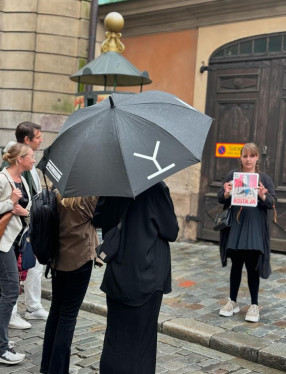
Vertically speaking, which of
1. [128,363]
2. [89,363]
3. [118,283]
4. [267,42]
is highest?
[267,42]

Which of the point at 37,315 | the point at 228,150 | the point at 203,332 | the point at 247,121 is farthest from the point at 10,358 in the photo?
the point at 247,121

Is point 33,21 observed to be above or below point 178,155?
above

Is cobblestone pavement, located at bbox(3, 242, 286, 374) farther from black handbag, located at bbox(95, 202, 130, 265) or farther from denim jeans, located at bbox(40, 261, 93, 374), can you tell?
black handbag, located at bbox(95, 202, 130, 265)

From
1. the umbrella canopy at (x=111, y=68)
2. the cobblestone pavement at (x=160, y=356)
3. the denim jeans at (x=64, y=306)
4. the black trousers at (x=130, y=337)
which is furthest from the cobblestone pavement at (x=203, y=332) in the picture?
the umbrella canopy at (x=111, y=68)

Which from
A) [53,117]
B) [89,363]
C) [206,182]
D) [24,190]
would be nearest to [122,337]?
[89,363]

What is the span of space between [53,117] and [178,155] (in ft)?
25.8

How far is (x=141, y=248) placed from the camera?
3.18 meters

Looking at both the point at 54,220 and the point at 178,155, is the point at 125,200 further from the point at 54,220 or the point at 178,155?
the point at 54,220

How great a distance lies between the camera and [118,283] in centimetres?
321

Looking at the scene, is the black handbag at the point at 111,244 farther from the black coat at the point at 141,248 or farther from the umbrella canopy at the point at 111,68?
the umbrella canopy at the point at 111,68

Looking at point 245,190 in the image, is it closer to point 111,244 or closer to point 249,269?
point 249,269

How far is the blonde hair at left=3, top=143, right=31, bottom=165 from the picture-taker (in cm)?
457

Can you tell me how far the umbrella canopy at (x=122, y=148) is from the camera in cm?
299

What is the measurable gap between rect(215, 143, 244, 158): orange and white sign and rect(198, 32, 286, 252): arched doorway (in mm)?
69
